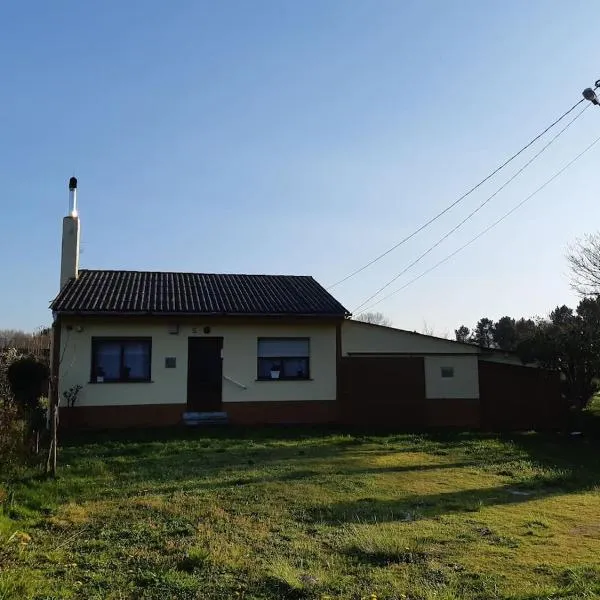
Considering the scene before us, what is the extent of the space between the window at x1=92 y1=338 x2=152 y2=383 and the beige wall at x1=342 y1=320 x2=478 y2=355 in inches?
230

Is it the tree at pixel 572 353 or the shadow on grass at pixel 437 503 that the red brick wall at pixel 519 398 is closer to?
the tree at pixel 572 353

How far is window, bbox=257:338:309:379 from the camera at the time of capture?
1828 centimetres

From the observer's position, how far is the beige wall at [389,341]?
752 inches

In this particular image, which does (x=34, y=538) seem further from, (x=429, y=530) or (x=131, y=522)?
(x=429, y=530)

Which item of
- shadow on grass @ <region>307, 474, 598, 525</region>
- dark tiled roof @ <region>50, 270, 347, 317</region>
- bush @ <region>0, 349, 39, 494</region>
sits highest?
dark tiled roof @ <region>50, 270, 347, 317</region>

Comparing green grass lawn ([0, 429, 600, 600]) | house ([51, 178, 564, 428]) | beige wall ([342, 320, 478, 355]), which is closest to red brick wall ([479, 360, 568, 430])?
house ([51, 178, 564, 428])

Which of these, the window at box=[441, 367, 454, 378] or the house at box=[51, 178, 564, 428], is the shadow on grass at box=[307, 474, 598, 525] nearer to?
the house at box=[51, 178, 564, 428]

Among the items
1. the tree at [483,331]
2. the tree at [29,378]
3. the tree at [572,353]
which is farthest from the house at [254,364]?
the tree at [483,331]

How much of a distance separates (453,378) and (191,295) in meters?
8.25

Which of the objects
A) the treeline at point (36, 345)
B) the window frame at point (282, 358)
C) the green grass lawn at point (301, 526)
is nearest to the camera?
the green grass lawn at point (301, 526)

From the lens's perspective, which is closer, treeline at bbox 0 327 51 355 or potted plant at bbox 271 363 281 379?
potted plant at bbox 271 363 281 379

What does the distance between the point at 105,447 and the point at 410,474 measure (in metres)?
6.82

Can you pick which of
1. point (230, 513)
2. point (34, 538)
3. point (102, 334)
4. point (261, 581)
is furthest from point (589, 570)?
point (102, 334)

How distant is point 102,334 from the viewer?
17141mm
